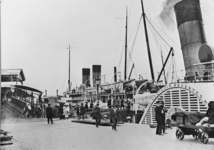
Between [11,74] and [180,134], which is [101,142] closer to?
[180,134]

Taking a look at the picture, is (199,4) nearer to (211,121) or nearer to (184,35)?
(184,35)

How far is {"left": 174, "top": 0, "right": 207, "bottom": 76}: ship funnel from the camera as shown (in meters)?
8.33

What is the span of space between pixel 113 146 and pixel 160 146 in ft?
4.02

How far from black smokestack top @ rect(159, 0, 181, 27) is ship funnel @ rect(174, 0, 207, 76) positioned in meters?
0.18

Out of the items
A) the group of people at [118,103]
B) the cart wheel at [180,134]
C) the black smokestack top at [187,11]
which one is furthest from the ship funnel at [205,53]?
the group of people at [118,103]

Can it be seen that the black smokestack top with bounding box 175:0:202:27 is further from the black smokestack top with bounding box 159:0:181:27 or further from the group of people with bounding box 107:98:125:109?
the group of people with bounding box 107:98:125:109

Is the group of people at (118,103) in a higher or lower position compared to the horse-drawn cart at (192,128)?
higher

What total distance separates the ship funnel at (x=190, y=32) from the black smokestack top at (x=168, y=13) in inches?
7.1

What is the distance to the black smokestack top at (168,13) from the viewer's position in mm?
8081

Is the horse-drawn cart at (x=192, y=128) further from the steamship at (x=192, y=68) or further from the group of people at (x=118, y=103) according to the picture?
the group of people at (x=118, y=103)

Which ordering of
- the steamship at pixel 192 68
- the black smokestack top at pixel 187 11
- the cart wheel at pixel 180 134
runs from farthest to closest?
the black smokestack top at pixel 187 11
the steamship at pixel 192 68
the cart wheel at pixel 180 134

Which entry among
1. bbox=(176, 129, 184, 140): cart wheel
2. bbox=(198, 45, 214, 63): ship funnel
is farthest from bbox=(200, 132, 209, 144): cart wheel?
bbox=(198, 45, 214, 63): ship funnel

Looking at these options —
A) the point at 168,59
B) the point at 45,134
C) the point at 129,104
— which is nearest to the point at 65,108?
the point at 129,104

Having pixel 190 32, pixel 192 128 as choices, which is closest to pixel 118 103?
pixel 190 32
